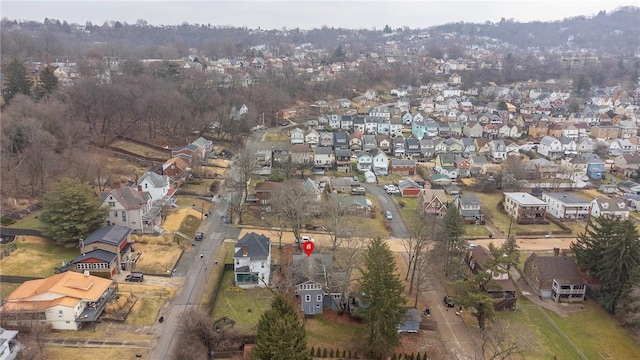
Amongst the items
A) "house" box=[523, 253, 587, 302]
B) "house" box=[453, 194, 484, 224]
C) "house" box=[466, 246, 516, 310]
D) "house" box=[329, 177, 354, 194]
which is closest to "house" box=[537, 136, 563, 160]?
"house" box=[453, 194, 484, 224]

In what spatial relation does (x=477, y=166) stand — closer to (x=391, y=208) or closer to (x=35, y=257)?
(x=391, y=208)

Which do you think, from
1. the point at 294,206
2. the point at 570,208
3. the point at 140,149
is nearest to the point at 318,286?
the point at 294,206

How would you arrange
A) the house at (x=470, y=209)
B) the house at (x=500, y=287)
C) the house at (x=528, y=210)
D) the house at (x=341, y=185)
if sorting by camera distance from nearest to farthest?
the house at (x=500, y=287), the house at (x=528, y=210), the house at (x=470, y=209), the house at (x=341, y=185)

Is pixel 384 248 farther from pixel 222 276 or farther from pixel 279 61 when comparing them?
pixel 279 61

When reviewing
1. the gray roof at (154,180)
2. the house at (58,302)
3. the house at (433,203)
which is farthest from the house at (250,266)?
the house at (433,203)

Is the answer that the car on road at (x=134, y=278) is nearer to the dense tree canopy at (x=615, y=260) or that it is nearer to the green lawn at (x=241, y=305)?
the green lawn at (x=241, y=305)

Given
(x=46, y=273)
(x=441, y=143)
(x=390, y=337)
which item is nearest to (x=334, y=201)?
(x=390, y=337)

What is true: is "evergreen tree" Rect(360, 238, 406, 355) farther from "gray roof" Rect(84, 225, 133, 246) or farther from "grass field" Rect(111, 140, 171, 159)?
"grass field" Rect(111, 140, 171, 159)
